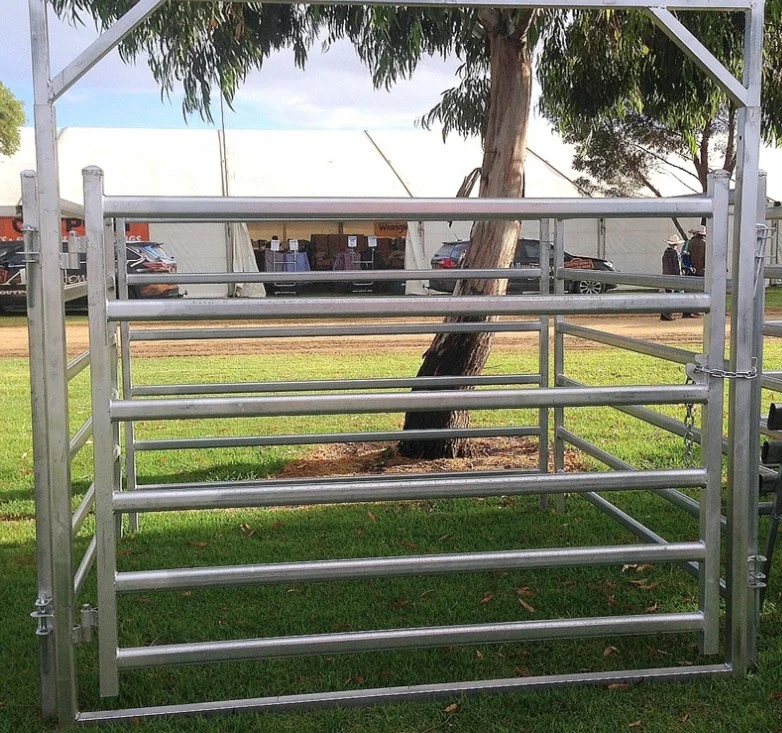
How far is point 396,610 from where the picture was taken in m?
4.46

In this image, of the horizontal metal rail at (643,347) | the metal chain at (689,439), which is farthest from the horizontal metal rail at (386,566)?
the horizontal metal rail at (643,347)

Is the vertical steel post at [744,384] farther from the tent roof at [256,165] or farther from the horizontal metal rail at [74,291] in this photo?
the tent roof at [256,165]

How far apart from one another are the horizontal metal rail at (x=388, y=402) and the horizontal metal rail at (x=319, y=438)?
2.31m

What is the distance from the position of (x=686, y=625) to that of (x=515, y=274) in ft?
9.11

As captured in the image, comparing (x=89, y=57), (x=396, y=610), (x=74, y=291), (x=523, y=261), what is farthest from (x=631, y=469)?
(x=523, y=261)

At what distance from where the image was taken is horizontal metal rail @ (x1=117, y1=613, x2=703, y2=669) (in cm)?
336

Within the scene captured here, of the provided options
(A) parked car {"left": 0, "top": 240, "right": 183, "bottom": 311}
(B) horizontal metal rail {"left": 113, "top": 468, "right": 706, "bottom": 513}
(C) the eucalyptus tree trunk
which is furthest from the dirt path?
(B) horizontal metal rail {"left": 113, "top": 468, "right": 706, "bottom": 513}

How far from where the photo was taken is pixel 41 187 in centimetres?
311

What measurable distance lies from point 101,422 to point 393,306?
1036 millimetres

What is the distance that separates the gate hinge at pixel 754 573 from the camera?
3670mm

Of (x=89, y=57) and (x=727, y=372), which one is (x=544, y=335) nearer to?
(x=727, y=372)

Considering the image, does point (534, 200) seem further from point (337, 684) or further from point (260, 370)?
A: point (260, 370)

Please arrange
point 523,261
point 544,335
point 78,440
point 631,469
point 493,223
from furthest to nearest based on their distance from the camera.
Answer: point 523,261 < point 493,223 < point 544,335 < point 631,469 < point 78,440

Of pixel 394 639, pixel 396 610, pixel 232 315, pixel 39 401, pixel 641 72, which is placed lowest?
pixel 396 610
